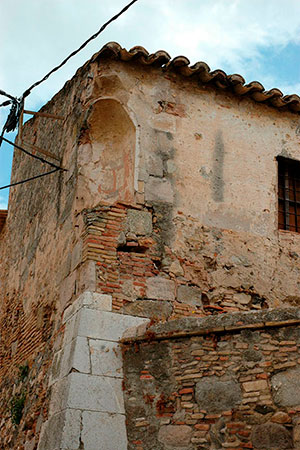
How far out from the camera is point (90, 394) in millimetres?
6652

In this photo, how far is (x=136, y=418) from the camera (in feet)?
21.7

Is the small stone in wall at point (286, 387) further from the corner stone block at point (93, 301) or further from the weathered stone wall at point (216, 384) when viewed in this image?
the corner stone block at point (93, 301)

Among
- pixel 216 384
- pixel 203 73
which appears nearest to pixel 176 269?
pixel 216 384

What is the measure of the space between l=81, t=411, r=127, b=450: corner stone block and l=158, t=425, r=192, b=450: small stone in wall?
1.37 ft

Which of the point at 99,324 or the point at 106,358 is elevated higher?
the point at 99,324

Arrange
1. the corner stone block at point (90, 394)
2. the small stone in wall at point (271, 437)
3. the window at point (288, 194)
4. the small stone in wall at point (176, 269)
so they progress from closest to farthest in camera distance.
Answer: the small stone in wall at point (271, 437), the corner stone block at point (90, 394), the small stone in wall at point (176, 269), the window at point (288, 194)

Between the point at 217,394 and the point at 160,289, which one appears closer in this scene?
the point at 217,394

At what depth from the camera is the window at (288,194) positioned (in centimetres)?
890

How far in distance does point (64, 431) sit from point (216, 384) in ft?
5.05

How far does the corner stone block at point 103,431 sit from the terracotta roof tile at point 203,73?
4.44m

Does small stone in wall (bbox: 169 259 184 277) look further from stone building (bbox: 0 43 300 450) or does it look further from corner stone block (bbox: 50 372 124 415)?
corner stone block (bbox: 50 372 124 415)

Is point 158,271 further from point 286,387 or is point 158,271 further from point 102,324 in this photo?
point 286,387

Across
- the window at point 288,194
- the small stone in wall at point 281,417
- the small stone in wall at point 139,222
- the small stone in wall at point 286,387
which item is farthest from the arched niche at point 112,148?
the small stone in wall at point 281,417

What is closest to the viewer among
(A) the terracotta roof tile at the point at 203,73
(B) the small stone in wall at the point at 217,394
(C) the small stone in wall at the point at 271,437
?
(C) the small stone in wall at the point at 271,437
